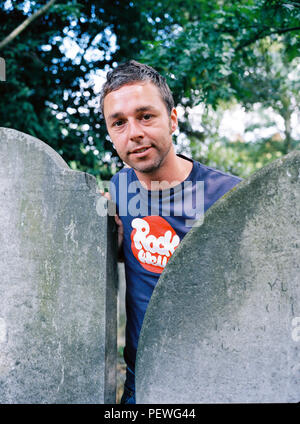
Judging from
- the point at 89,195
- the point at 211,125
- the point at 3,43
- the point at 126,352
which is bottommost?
the point at 126,352

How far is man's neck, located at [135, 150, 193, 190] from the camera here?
169cm

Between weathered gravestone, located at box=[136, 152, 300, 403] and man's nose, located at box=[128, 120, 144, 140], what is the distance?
46 cm


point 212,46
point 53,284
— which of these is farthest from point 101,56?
point 53,284

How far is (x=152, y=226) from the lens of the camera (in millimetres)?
1623

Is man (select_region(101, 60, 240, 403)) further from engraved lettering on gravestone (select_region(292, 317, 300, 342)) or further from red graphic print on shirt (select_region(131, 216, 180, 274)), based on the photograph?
engraved lettering on gravestone (select_region(292, 317, 300, 342))

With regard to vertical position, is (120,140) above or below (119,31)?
below

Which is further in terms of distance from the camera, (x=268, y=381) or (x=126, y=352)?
(x=126, y=352)

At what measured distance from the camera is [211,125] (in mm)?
7000

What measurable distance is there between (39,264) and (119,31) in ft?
13.2

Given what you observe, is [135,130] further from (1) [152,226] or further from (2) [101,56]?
(2) [101,56]

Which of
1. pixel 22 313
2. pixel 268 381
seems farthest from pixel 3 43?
pixel 268 381

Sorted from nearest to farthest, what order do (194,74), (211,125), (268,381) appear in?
(268,381) → (194,74) → (211,125)

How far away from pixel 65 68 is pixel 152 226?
340cm
